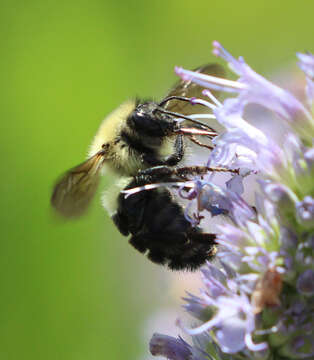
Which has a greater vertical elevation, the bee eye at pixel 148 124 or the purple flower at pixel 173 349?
the bee eye at pixel 148 124

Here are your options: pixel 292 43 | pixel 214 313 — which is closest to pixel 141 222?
pixel 214 313

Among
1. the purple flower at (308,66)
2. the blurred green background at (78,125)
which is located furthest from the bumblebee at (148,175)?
the blurred green background at (78,125)

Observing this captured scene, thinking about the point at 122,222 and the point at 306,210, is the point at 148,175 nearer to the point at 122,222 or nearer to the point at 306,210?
the point at 122,222

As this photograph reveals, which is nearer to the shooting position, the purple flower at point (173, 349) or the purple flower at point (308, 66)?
the purple flower at point (308, 66)

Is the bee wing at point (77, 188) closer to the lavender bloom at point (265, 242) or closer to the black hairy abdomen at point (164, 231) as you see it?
the black hairy abdomen at point (164, 231)

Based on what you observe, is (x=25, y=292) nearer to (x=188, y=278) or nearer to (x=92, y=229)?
(x=92, y=229)

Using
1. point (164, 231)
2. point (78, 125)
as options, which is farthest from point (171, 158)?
point (78, 125)

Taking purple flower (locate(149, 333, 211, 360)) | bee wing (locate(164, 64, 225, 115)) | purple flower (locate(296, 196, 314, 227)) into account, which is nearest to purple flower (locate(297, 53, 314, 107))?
purple flower (locate(296, 196, 314, 227))
